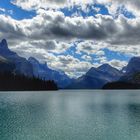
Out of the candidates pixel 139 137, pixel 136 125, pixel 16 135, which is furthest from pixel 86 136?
pixel 136 125

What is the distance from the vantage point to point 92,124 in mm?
69875

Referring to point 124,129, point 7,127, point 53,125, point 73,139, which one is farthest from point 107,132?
point 7,127

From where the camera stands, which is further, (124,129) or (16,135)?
(124,129)

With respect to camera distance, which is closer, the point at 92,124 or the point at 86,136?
the point at 86,136

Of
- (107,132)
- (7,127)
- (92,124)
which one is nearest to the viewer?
(107,132)

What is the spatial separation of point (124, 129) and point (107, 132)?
5.47 meters

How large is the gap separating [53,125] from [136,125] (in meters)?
20.4

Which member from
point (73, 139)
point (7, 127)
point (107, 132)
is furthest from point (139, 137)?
point (7, 127)

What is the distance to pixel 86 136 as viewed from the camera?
54.5 m

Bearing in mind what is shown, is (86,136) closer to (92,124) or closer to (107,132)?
(107,132)

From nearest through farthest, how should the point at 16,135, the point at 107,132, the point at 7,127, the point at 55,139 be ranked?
1. the point at 55,139
2. the point at 16,135
3. the point at 107,132
4. the point at 7,127

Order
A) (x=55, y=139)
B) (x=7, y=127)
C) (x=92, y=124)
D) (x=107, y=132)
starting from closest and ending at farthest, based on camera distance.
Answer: (x=55, y=139), (x=107, y=132), (x=7, y=127), (x=92, y=124)

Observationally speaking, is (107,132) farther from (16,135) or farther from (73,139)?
(16,135)

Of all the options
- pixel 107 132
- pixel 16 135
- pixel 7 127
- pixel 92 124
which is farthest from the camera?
pixel 92 124
